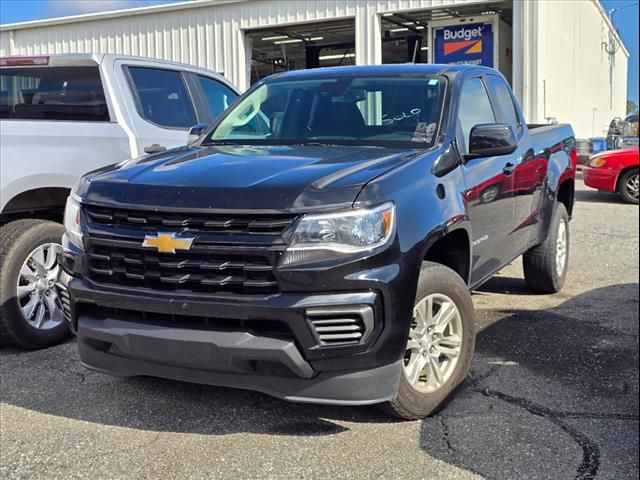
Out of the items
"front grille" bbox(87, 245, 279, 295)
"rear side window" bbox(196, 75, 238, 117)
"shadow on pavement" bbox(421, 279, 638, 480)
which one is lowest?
"shadow on pavement" bbox(421, 279, 638, 480)

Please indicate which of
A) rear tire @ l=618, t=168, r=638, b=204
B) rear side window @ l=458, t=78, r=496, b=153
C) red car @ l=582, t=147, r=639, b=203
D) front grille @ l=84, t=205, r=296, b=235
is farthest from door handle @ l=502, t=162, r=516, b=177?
rear tire @ l=618, t=168, r=638, b=204

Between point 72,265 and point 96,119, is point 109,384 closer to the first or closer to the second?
point 72,265

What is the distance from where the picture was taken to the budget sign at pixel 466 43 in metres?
20.5

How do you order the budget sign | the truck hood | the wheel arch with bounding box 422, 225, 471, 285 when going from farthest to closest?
the budget sign, the wheel arch with bounding box 422, 225, 471, 285, the truck hood

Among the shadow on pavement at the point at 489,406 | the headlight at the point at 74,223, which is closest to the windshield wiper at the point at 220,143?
the headlight at the point at 74,223

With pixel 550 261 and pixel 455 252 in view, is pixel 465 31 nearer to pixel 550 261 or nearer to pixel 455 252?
pixel 550 261

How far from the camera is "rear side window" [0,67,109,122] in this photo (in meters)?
5.55

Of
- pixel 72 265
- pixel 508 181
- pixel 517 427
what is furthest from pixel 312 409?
pixel 508 181

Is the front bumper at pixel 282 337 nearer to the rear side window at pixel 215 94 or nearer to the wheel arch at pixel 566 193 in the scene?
the rear side window at pixel 215 94

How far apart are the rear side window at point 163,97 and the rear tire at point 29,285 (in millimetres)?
1302

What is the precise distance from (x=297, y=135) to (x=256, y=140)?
266mm

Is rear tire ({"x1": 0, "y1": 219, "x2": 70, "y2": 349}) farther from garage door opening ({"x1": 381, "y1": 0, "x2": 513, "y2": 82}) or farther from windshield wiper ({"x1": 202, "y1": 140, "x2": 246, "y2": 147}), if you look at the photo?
garage door opening ({"x1": 381, "y1": 0, "x2": 513, "y2": 82})

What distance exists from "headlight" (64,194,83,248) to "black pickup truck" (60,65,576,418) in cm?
1

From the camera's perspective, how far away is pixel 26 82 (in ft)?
18.7
